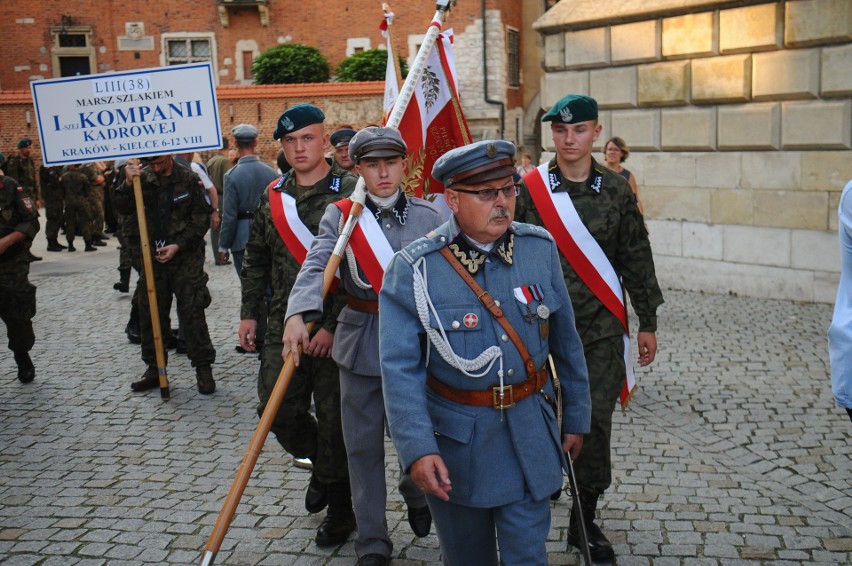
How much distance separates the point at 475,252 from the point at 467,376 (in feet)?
1.34

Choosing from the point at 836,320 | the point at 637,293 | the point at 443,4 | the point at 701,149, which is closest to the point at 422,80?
the point at 443,4

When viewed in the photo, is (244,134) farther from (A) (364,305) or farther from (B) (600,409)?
(B) (600,409)

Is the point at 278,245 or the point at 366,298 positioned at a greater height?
the point at 278,245

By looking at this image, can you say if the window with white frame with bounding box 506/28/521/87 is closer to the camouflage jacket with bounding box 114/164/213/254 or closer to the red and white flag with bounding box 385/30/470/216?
the camouflage jacket with bounding box 114/164/213/254

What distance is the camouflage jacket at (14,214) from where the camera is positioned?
786 cm

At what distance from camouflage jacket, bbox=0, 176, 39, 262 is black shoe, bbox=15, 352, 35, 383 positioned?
0.81m

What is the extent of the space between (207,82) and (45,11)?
28.5 m

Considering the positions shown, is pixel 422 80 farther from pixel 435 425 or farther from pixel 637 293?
pixel 435 425

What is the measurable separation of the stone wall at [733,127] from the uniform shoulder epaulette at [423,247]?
8379 mm

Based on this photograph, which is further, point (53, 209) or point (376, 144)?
point (53, 209)

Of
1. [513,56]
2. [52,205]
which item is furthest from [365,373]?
[513,56]

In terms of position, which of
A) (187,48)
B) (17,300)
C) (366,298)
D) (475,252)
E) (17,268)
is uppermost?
(187,48)

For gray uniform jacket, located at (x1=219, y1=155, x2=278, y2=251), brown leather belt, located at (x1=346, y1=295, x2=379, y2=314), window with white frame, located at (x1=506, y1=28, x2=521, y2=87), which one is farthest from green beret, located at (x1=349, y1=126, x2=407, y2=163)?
window with white frame, located at (x1=506, y1=28, x2=521, y2=87)

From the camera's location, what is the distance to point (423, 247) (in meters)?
3.21
